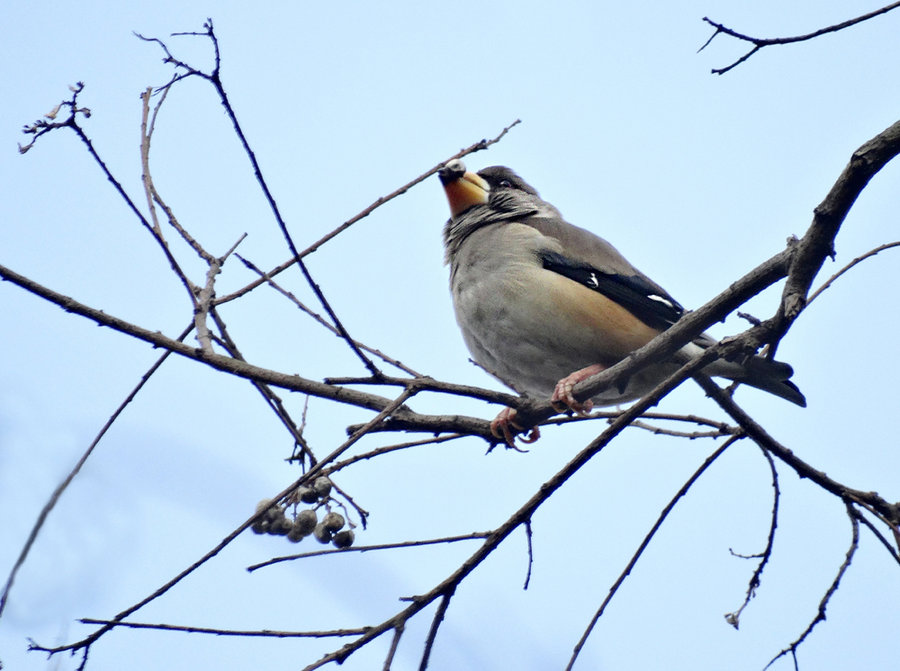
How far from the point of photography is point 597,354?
5.15 metres

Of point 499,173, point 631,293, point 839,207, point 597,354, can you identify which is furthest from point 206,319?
point 499,173

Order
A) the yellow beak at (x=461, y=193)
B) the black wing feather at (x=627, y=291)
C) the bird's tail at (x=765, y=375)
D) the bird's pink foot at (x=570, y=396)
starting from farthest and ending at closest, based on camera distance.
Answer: the yellow beak at (x=461, y=193)
the black wing feather at (x=627, y=291)
the bird's tail at (x=765, y=375)
the bird's pink foot at (x=570, y=396)

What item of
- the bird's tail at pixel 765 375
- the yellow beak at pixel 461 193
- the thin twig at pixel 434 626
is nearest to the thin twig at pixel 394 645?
the thin twig at pixel 434 626

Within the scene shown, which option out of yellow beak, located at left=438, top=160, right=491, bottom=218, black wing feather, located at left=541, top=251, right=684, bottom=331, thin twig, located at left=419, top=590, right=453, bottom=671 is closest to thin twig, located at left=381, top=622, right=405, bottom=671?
thin twig, located at left=419, top=590, right=453, bottom=671

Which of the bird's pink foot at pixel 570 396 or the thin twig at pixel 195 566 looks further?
the bird's pink foot at pixel 570 396

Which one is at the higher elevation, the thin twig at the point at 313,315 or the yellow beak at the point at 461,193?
the yellow beak at the point at 461,193

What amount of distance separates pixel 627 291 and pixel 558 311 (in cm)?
56

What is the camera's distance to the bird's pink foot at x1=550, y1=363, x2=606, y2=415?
4318mm

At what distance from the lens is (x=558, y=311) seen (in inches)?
201

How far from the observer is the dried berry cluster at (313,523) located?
3.72m

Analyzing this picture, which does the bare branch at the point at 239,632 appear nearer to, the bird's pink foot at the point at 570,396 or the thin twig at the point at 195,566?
the thin twig at the point at 195,566

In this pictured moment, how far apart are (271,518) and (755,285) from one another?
2013 mm

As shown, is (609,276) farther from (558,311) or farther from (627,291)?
(558,311)

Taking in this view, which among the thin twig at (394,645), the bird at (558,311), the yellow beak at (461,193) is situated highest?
the yellow beak at (461,193)
